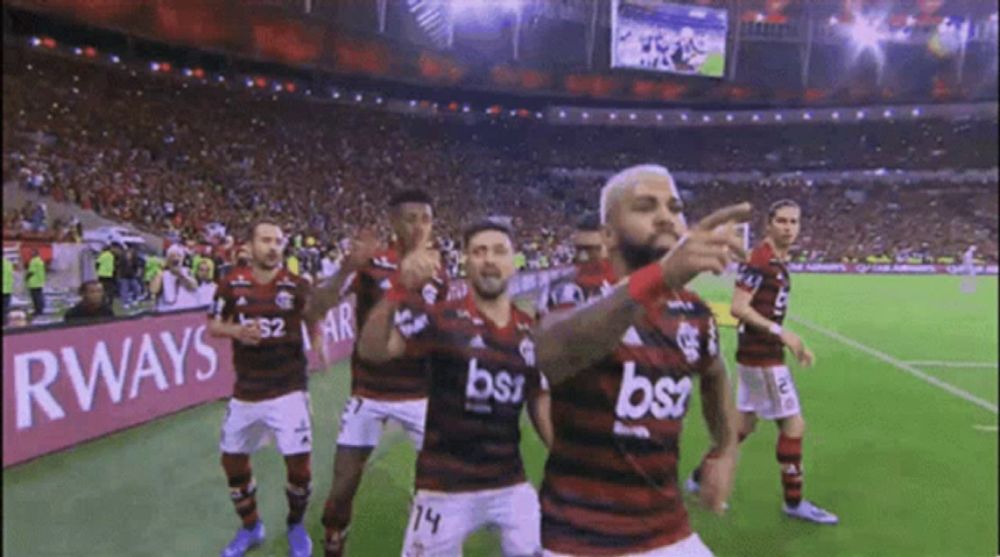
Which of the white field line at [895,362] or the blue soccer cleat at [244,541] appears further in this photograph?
the blue soccer cleat at [244,541]

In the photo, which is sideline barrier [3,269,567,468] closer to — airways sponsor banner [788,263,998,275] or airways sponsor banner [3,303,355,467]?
airways sponsor banner [3,303,355,467]

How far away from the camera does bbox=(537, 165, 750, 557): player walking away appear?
1450 mm

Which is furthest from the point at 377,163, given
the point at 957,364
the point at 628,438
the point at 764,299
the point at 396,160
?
the point at 957,364

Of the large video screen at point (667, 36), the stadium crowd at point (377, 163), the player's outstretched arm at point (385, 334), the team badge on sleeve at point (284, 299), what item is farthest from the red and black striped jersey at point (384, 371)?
the large video screen at point (667, 36)

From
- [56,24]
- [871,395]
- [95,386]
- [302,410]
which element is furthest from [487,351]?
[871,395]

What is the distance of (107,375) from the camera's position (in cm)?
369

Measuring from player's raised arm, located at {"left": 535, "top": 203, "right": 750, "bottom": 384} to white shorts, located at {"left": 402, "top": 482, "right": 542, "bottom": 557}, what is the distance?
842mm

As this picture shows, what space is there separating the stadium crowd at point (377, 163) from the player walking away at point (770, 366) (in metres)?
0.25

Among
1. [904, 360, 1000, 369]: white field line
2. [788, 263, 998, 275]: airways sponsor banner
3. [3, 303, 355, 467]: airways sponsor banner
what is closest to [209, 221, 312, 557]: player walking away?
[3, 303, 355, 467]: airways sponsor banner

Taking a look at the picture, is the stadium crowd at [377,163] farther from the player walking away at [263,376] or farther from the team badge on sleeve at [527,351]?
the team badge on sleeve at [527,351]

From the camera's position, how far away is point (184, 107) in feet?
10.5

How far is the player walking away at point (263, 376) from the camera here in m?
3.07

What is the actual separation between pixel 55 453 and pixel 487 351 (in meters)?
2.05

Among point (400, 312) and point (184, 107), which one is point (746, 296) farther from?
point (184, 107)
